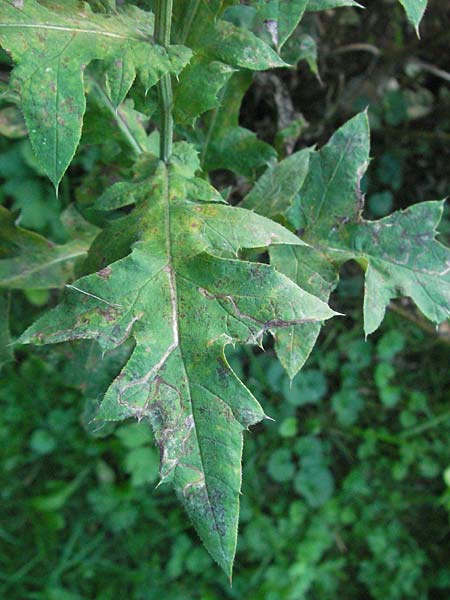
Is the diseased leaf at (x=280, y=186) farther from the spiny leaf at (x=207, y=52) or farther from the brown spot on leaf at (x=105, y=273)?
the brown spot on leaf at (x=105, y=273)

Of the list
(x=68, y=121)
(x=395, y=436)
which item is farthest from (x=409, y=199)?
(x=68, y=121)

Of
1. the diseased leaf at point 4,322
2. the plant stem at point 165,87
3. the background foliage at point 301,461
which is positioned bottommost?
the background foliage at point 301,461

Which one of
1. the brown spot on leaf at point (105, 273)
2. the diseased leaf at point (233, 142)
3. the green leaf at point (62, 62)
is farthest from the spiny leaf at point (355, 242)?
the green leaf at point (62, 62)

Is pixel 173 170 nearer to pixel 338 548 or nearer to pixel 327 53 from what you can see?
pixel 327 53

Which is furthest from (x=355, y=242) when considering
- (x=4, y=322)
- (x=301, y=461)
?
(x=301, y=461)

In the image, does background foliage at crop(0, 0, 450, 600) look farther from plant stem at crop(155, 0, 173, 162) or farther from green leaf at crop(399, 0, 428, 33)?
green leaf at crop(399, 0, 428, 33)

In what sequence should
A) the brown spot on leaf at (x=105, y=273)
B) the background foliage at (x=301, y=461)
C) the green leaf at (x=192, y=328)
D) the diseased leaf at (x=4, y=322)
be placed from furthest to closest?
the background foliage at (x=301, y=461) < the diseased leaf at (x=4, y=322) < the brown spot on leaf at (x=105, y=273) < the green leaf at (x=192, y=328)

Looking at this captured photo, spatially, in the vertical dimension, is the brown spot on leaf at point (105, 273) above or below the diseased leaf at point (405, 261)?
above
